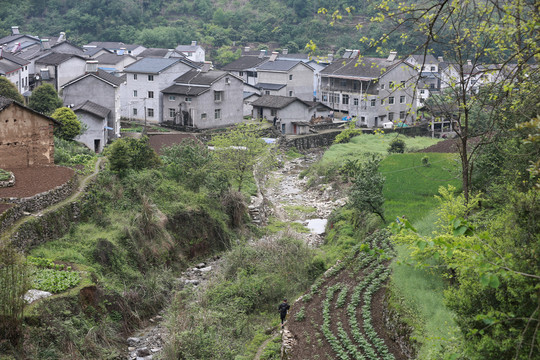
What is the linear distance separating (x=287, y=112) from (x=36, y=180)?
31025 millimetres

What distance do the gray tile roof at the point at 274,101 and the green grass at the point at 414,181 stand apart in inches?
778

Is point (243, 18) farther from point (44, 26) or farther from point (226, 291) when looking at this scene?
point (226, 291)

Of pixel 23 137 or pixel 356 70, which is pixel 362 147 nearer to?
pixel 356 70

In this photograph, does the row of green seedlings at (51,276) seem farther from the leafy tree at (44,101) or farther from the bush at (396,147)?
the bush at (396,147)

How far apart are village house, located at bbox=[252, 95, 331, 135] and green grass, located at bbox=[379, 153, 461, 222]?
1950cm

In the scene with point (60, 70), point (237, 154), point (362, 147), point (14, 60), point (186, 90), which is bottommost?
point (362, 147)

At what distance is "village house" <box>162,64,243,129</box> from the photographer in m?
46.3

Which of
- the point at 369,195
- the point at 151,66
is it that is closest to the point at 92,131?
the point at 151,66

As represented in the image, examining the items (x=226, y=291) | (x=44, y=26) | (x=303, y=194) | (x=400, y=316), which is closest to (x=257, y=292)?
(x=226, y=291)

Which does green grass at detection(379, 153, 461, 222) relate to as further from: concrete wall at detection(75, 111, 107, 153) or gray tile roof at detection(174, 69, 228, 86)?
gray tile roof at detection(174, 69, 228, 86)

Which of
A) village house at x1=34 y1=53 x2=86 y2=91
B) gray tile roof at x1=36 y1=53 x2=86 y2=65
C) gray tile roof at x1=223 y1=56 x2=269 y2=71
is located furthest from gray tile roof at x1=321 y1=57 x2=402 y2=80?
gray tile roof at x1=36 y1=53 x2=86 y2=65

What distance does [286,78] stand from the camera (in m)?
58.2

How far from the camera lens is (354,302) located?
16.1m

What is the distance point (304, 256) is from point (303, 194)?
13820mm
